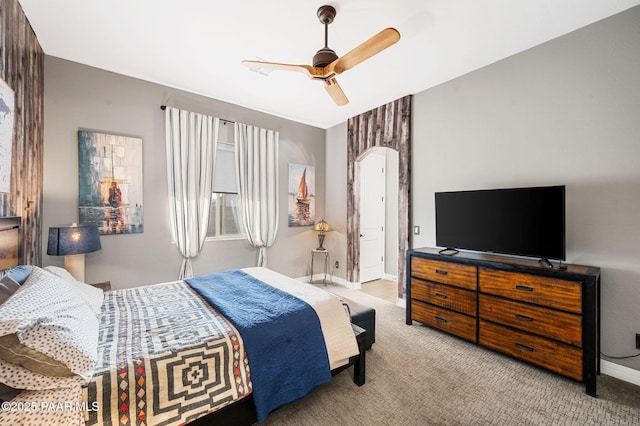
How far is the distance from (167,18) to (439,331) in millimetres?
4060

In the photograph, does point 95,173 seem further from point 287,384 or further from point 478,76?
point 478,76

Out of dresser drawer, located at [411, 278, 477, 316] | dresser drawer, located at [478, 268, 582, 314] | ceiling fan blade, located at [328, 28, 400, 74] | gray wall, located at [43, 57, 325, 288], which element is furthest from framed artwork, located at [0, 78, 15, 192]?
dresser drawer, located at [478, 268, 582, 314]

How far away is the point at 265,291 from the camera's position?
238 cm

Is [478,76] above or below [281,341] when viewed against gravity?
above

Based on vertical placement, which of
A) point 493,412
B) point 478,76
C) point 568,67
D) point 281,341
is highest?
point 478,76

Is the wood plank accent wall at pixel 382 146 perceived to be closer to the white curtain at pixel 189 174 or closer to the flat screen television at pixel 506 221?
the flat screen television at pixel 506 221

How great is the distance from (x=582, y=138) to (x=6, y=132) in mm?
4620

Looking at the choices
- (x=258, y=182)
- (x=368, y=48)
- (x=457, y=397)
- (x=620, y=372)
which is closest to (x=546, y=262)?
(x=620, y=372)

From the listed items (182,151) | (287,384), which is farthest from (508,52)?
(182,151)

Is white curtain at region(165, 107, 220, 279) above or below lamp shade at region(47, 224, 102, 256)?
above

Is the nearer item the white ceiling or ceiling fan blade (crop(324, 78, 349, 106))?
the white ceiling

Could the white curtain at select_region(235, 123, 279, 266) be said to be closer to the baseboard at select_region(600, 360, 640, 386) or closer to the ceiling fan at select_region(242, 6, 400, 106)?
the ceiling fan at select_region(242, 6, 400, 106)

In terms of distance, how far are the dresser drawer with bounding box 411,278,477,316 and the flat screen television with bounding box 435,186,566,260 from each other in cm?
48

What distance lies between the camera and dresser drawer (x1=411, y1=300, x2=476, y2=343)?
2729mm
